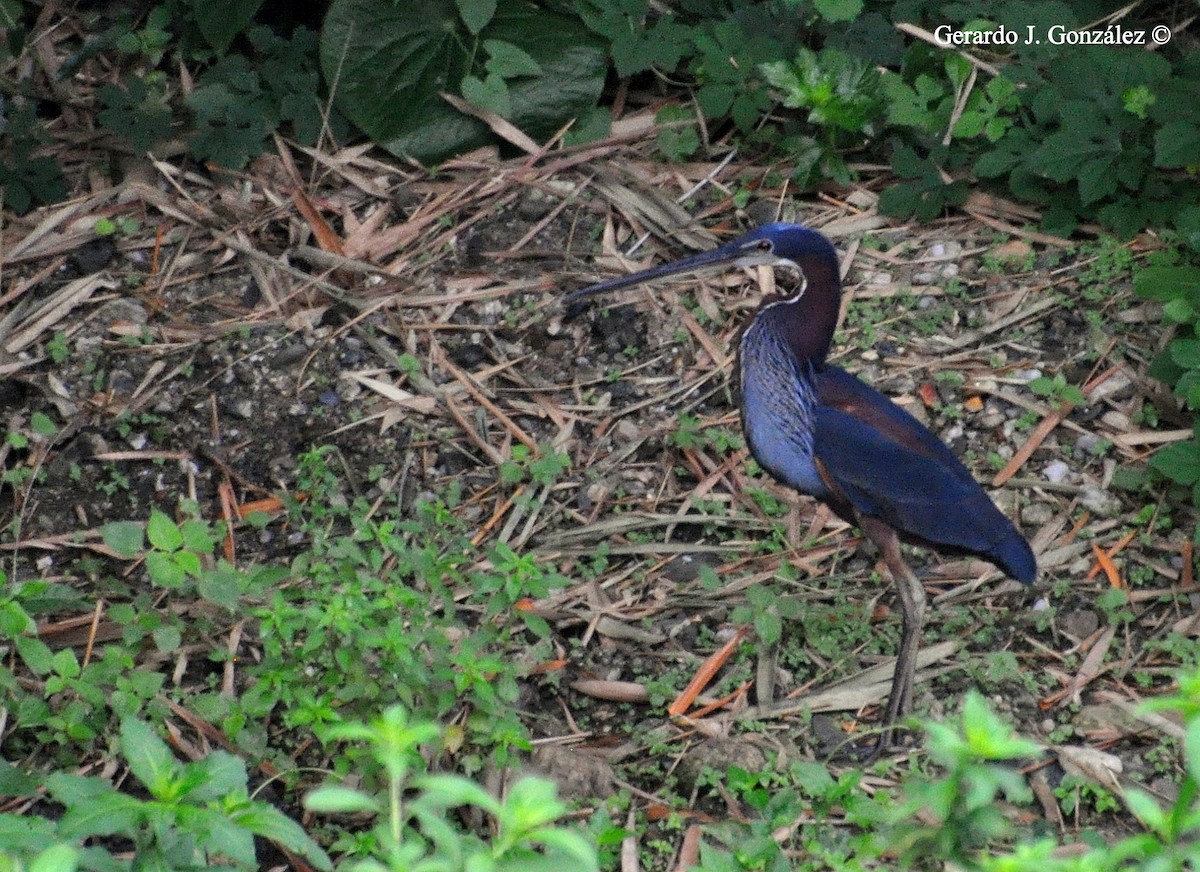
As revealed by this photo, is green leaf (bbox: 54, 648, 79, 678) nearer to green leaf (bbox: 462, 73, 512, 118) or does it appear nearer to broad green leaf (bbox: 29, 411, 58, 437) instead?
broad green leaf (bbox: 29, 411, 58, 437)

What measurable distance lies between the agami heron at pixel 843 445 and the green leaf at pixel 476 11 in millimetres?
1270

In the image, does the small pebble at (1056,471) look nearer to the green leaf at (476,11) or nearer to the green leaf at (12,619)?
the green leaf at (476,11)

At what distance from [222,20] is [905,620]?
2593 mm

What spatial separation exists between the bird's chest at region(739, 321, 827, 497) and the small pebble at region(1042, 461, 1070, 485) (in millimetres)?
757

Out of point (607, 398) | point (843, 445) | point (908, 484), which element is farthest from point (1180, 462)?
point (607, 398)

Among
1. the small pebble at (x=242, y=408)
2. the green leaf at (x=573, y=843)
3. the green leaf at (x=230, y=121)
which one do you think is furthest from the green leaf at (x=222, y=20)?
the green leaf at (x=573, y=843)

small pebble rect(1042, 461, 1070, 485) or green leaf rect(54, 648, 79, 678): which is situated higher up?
green leaf rect(54, 648, 79, 678)

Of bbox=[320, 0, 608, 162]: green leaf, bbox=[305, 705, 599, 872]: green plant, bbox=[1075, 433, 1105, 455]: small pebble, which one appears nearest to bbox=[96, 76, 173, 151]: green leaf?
bbox=[320, 0, 608, 162]: green leaf

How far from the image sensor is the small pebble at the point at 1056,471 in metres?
3.81

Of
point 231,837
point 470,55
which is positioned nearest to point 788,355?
point 470,55

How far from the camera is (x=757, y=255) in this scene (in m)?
3.49

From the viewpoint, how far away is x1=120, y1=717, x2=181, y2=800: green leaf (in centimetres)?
192

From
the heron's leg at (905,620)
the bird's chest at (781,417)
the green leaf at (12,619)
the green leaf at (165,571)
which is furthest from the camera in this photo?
the bird's chest at (781,417)

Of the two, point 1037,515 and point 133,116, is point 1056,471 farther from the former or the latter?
point 133,116
